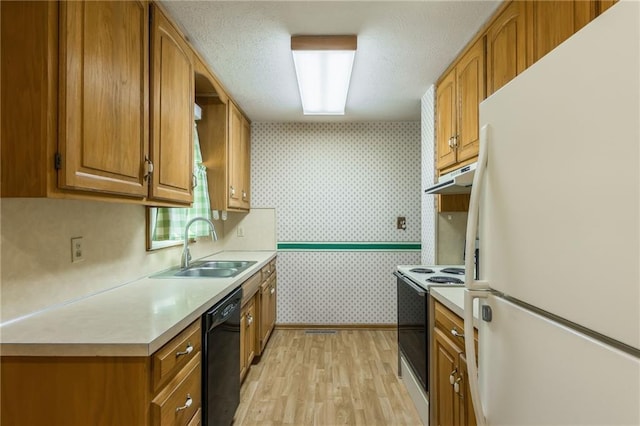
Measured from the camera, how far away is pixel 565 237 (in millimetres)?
654

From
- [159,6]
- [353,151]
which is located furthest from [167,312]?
[353,151]

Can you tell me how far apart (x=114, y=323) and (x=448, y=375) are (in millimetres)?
1465

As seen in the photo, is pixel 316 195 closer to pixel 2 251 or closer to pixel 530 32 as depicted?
pixel 530 32

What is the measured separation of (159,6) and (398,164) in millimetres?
2756

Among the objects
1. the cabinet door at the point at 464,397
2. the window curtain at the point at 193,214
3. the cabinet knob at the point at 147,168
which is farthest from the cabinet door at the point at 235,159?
the cabinet door at the point at 464,397

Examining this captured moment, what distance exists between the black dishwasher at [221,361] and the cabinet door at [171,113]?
0.64 m

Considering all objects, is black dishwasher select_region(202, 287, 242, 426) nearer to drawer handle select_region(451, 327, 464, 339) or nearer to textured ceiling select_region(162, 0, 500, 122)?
drawer handle select_region(451, 327, 464, 339)

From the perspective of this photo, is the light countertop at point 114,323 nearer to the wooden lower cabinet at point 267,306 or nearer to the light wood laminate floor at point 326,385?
the light wood laminate floor at point 326,385

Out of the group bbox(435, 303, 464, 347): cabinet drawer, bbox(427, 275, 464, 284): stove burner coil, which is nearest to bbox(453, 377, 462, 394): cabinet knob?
bbox(435, 303, 464, 347): cabinet drawer

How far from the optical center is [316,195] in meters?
3.81

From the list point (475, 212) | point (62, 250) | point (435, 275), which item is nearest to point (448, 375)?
point (435, 275)

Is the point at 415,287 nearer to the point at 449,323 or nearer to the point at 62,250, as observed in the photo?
the point at 449,323

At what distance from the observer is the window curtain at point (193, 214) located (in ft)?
7.44

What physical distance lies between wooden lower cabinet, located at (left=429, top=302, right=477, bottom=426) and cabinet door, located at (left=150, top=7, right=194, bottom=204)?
1.54 meters
